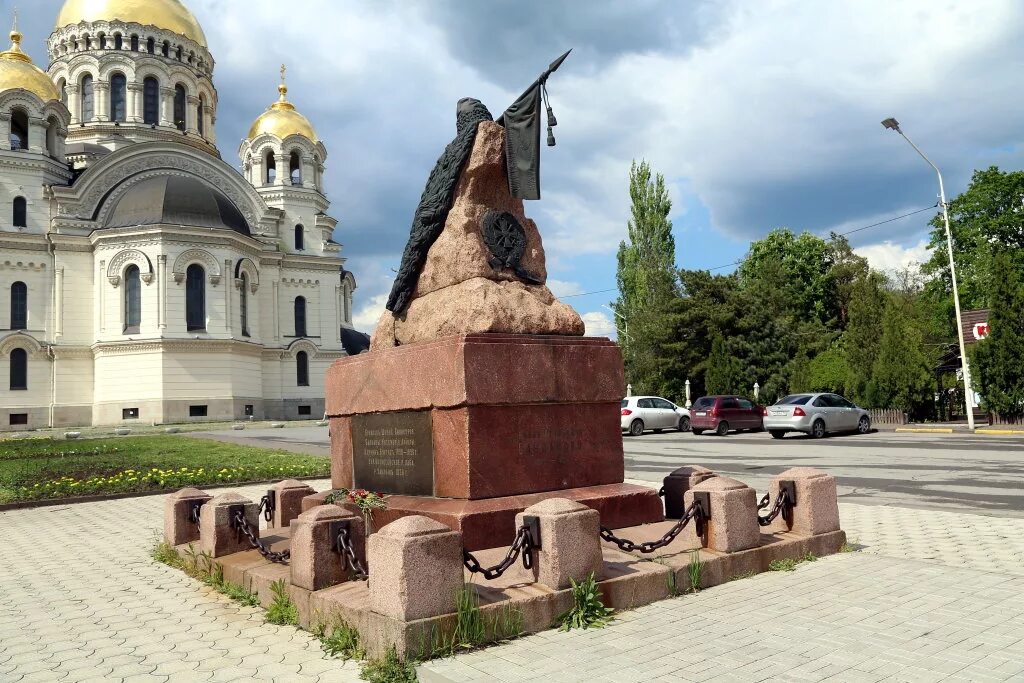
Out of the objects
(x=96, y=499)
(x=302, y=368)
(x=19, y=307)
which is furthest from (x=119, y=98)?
Result: (x=96, y=499)

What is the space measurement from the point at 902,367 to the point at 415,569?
98.2ft

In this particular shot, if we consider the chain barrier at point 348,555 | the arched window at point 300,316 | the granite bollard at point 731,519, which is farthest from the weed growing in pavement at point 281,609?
the arched window at point 300,316

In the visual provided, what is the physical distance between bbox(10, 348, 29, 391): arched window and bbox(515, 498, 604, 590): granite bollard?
44.8 metres

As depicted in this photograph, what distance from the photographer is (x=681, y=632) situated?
4855 millimetres

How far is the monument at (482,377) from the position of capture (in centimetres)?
650

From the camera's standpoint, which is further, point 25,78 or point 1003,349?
point 25,78

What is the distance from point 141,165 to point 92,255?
260 inches

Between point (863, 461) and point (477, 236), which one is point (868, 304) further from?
point (477, 236)

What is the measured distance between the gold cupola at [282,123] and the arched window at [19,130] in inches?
535

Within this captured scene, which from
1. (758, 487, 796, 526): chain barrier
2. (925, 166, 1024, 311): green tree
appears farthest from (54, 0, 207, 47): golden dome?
(758, 487, 796, 526): chain barrier

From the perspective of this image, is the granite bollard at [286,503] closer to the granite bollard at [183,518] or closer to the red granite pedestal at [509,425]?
the granite bollard at [183,518]

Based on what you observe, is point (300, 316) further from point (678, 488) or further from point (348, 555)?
point (348, 555)

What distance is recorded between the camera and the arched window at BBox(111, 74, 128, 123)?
49.1 meters

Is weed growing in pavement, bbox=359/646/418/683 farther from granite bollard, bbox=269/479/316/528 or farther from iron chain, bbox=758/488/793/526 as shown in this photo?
granite bollard, bbox=269/479/316/528
